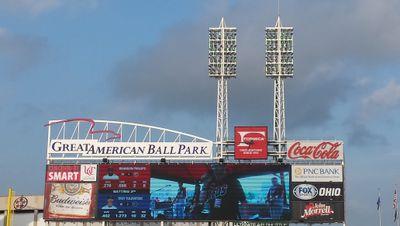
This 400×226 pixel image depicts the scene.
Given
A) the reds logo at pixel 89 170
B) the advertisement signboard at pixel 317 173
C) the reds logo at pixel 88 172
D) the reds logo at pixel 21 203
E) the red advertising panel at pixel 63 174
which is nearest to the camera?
the advertisement signboard at pixel 317 173

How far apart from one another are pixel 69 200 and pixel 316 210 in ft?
67.6

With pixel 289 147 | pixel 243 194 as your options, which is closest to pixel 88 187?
pixel 243 194

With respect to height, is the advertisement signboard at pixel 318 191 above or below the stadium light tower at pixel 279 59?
below

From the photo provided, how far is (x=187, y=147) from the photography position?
62.0 meters

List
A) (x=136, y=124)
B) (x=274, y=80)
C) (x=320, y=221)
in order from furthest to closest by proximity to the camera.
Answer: (x=274, y=80) → (x=136, y=124) → (x=320, y=221)

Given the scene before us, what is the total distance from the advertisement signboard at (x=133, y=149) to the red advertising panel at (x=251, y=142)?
8.26 feet

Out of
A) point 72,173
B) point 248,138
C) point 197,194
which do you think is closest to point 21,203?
point 72,173

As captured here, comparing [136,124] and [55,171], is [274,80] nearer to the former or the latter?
[136,124]

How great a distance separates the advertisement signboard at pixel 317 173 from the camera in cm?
5941

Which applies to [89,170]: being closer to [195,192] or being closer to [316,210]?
[195,192]

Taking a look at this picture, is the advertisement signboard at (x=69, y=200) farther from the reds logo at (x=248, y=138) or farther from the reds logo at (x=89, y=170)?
the reds logo at (x=248, y=138)

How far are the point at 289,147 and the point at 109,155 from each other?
15481mm

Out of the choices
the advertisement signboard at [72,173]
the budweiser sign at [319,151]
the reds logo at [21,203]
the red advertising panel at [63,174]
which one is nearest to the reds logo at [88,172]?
the advertisement signboard at [72,173]

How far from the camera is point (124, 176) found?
198 ft
